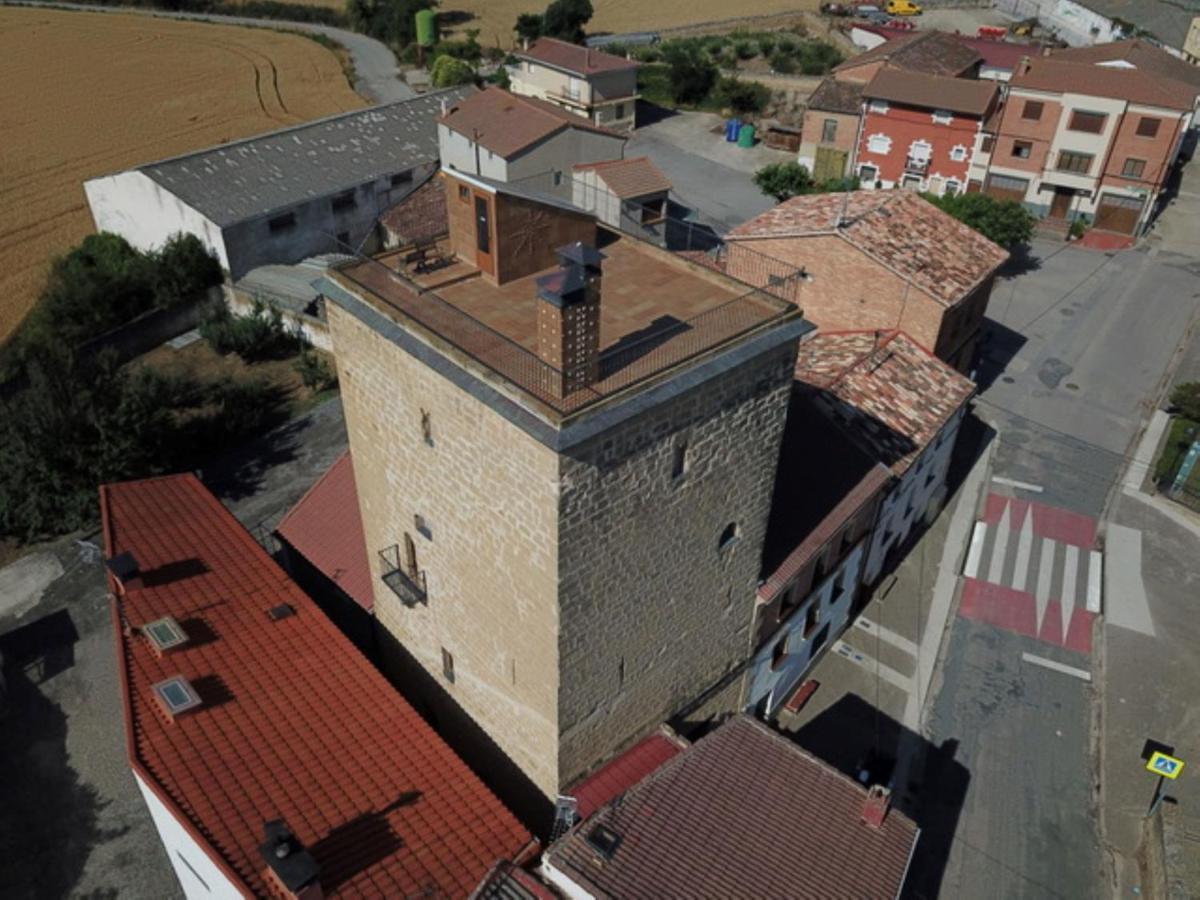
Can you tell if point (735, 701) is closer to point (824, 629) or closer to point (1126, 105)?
point (824, 629)


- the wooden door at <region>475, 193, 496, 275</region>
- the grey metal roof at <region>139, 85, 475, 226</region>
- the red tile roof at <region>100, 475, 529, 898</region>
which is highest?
Answer: the wooden door at <region>475, 193, 496, 275</region>

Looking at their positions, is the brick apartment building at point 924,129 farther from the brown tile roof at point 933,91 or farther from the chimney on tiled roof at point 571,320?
the chimney on tiled roof at point 571,320

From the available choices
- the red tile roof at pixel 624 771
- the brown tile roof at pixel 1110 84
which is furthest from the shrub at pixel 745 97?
the red tile roof at pixel 624 771

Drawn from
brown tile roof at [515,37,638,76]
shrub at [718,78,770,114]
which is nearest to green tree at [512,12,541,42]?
brown tile roof at [515,37,638,76]

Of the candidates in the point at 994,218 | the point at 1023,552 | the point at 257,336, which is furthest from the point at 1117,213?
the point at 257,336

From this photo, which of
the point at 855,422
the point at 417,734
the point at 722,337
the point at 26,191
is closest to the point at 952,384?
the point at 855,422

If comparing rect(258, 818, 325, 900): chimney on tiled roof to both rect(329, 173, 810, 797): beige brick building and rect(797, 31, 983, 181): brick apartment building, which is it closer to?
rect(329, 173, 810, 797): beige brick building

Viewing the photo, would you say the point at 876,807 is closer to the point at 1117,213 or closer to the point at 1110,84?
the point at 1117,213
